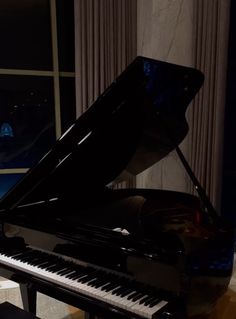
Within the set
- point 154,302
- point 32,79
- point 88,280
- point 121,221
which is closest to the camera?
point 154,302

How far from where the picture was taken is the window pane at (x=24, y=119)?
376 cm

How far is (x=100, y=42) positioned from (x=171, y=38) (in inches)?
36.4

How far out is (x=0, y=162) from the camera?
12.6ft

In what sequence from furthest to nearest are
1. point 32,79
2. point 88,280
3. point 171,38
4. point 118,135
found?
point 32,79 < point 171,38 < point 118,135 < point 88,280

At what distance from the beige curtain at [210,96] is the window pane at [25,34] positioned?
5.69 ft

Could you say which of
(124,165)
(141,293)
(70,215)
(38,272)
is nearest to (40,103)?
(124,165)

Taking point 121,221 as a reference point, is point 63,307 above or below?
below

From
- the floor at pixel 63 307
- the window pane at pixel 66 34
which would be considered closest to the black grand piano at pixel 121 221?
the floor at pixel 63 307

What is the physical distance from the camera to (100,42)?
3.66m

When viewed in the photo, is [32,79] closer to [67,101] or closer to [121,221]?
[67,101]

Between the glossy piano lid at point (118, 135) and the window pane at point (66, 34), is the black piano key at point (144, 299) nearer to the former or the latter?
the glossy piano lid at point (118, 135)

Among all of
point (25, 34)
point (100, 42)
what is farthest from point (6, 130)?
point (100, 42)

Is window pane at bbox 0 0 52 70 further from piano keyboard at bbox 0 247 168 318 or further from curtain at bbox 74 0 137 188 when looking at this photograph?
piano keyboard at bbox 0 247 168 318

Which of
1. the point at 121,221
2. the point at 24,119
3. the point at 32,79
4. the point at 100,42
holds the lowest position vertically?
the point at 121,221
